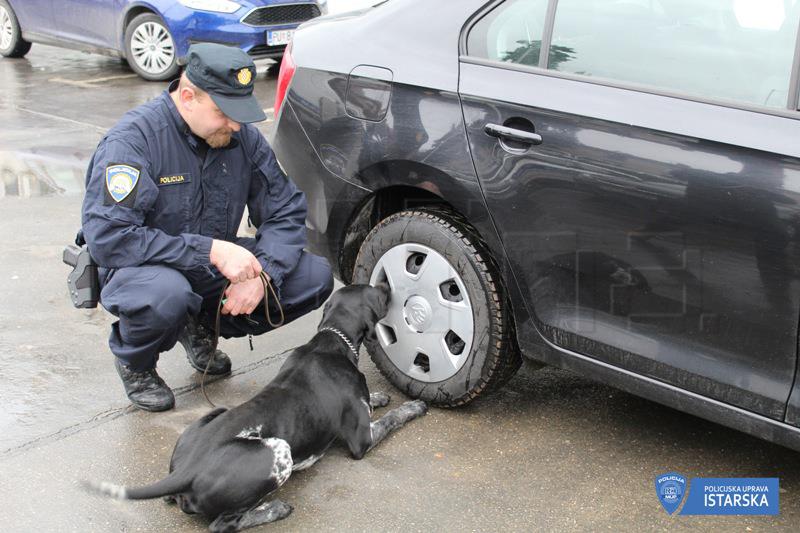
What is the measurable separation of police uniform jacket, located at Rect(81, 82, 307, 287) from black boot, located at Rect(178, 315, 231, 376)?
461mm

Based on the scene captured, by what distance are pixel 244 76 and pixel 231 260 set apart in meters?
0.64

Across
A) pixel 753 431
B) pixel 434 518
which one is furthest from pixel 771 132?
pixel 434 518

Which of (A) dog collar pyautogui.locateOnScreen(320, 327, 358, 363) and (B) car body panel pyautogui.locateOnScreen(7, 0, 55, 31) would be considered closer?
(A) dog collar pyautogui.locateOnScreen(320, 327, 358, 363)

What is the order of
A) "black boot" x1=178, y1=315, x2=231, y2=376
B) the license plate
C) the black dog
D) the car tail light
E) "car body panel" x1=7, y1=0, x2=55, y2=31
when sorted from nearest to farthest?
the black dog → the car tail light → "black boot" x1=178, y1=315, x2=231, y2=376 → the license plate → "car body panel" x1=7, y1=0, x2=55, y2=31

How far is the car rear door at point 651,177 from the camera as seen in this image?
8.33 feet

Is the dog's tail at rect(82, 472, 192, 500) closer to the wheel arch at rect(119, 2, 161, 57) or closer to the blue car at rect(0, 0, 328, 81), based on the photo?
the blue car at rect(0, 0, 328, 81)

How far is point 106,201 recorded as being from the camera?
315cm

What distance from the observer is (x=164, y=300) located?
10.6 feet

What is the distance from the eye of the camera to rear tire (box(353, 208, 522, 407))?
3180mm

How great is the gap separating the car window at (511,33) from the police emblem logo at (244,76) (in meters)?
0.78

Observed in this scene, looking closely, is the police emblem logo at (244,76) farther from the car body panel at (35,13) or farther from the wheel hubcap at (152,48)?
the car body panel at (35,13)

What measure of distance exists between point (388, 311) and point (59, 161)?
403cm

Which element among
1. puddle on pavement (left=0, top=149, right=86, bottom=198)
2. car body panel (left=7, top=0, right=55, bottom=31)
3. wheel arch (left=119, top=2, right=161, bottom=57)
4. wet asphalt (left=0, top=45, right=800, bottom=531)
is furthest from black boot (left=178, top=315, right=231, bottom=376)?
car body panel (left=7, top=0, right=55, bottom=31)

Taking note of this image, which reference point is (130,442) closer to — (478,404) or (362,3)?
(478,404)
